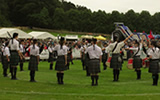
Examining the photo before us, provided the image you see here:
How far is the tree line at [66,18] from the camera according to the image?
69.5 meters

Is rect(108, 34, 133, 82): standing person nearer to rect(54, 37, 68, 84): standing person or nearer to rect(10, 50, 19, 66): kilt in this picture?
rect(54, 37, 68, 84): standing person

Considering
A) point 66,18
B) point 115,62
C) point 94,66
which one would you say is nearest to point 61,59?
point 94,66

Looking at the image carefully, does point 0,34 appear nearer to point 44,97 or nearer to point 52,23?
point 44,97

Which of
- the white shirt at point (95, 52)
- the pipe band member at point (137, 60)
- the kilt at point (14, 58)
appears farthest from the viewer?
the pipe band member at point (137, 60)

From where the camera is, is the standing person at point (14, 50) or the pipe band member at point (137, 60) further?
the pipe band member at point (137, 60)

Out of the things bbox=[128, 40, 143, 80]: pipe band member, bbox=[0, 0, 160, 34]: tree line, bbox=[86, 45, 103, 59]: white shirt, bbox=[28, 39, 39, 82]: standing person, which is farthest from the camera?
bbox=[0, 0, 160, 34]: tree line

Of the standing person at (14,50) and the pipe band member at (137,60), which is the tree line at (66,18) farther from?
the standing person at (14,50)

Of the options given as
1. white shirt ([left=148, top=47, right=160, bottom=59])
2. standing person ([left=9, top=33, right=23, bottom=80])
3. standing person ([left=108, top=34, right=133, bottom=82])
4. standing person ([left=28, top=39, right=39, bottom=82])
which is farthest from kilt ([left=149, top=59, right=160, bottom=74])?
standing person ([left=9, top=33, right=23, bottom=80])

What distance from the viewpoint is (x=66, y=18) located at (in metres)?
77.0

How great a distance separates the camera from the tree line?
2736 inches

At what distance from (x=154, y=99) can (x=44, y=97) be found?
3.21 meters

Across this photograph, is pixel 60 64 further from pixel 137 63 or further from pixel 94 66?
pixel 137 63

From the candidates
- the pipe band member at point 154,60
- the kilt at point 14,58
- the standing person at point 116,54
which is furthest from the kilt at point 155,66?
the kilt at point 14,58

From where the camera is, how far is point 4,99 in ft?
23.7
